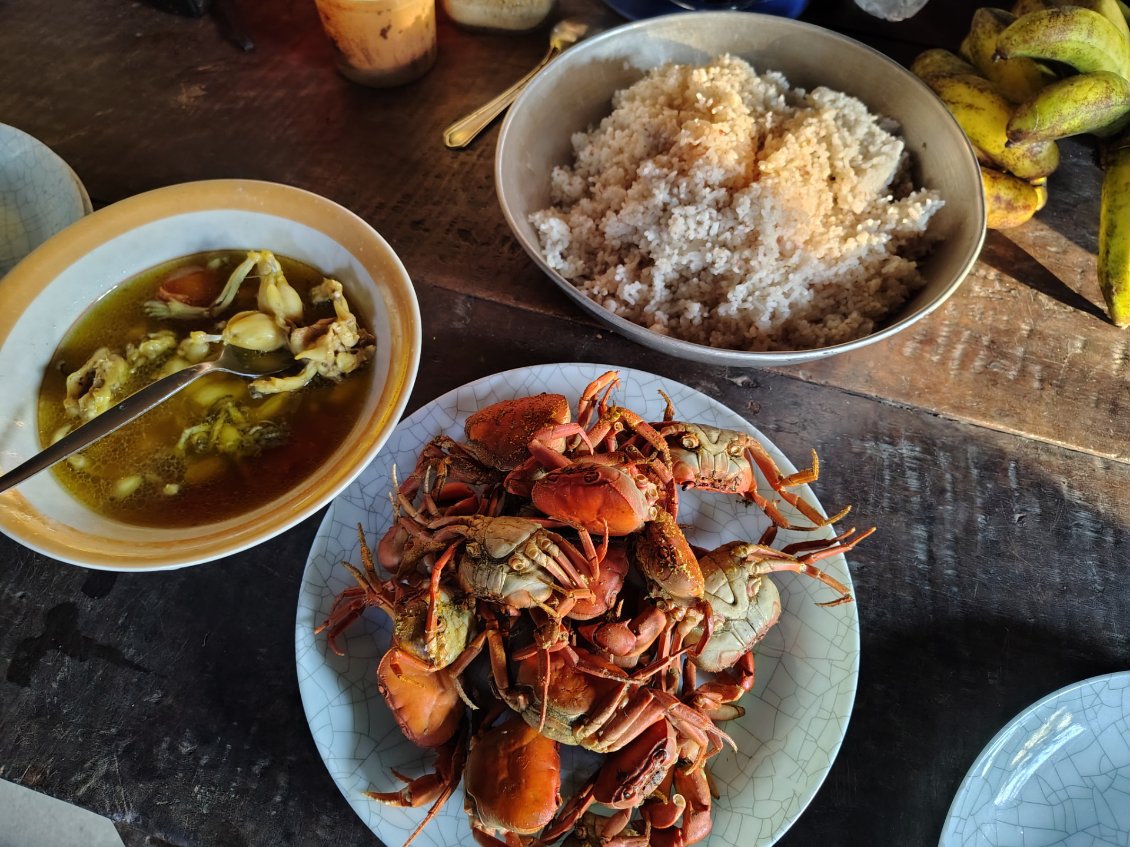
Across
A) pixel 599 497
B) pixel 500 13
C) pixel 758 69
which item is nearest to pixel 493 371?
pixel 599 497

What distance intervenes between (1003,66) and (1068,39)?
0.88 ft

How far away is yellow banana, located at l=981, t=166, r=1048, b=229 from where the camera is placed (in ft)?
5.17

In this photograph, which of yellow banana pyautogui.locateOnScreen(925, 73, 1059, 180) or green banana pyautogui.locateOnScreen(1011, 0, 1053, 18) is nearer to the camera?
yellow banana pyautogui.locateOnScreen(925, 73, 1059, 180)

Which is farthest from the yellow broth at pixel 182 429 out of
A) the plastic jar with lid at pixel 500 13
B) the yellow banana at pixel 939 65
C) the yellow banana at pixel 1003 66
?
the yellow banana at pixel 1003 66

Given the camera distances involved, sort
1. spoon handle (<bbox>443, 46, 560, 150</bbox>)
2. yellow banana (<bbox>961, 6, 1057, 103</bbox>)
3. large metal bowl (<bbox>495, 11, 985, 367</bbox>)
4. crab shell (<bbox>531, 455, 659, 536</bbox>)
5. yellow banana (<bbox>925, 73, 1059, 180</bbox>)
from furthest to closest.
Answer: spoon handle (<bbox>443, 46, 560, 150</bbox>) → yellow banana (<bbox>961, 6, 1057, 103</bbox>) → yellow banana (<bbox>925, 73, 1059, 180</bbox>) → large metal bowl (<bbox>495, 11, 985, 367</bbox>) → crab shell (<bbox>531, 455, 659, 536</bbox>)

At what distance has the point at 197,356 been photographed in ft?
3.96

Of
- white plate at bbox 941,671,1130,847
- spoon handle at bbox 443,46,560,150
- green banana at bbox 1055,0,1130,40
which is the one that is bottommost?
white plate at bbox 941,671,1130,847

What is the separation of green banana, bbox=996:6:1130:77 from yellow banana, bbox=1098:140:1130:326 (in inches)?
8.2

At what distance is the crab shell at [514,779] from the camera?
0.99 meters

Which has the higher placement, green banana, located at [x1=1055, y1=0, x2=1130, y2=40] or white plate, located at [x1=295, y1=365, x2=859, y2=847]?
green banana, located at [x1=1055, y1=0, x2=1130, y2=40]

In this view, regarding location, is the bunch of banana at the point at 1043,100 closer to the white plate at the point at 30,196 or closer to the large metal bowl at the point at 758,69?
the large metal bowl at the point at 758,69

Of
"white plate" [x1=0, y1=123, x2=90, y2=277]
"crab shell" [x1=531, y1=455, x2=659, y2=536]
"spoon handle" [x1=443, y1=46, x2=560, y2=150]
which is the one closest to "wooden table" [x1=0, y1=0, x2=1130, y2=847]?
"spoon handle" [x1=443, y1=46, x2=560, y2=150]

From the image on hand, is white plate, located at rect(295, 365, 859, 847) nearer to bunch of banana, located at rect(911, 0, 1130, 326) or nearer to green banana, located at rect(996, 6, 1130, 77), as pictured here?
bunch of banana, located at rect(911, 0, 1130, 326)

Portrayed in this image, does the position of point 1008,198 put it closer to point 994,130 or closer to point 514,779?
point 994,130
